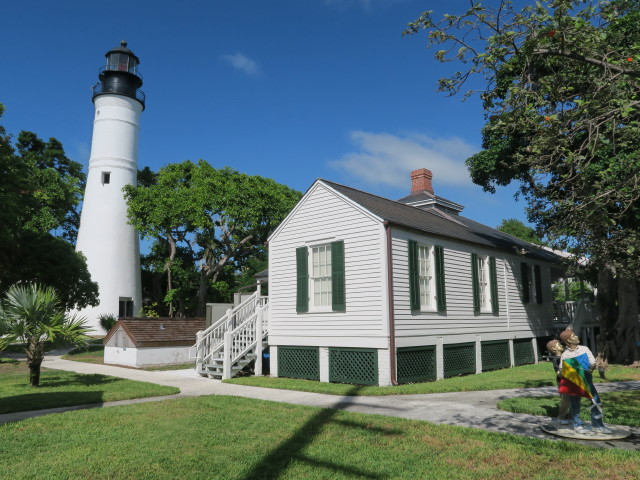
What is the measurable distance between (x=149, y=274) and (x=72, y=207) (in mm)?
8393

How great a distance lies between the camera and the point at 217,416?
8242 mm

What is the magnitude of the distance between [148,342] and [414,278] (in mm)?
10301

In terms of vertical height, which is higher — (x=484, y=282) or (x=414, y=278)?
(x=484, y=282)

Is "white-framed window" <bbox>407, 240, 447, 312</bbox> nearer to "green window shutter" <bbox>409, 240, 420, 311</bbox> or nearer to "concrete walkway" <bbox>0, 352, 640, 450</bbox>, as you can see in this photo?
"green window shutter" <bbox>409, 240, 420, 311</bbox>

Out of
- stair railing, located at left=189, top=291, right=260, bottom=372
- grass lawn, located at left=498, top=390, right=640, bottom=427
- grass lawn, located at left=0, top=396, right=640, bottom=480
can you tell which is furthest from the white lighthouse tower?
grass lawn, located at left=498, top=390, right=640, bottom=427

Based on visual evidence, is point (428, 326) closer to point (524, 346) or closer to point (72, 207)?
point (524, 346)

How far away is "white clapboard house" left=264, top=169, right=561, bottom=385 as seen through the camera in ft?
41.7

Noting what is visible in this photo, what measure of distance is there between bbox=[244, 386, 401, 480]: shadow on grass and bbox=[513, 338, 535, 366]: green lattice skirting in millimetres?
11633

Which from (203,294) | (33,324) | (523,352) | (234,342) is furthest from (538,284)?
(203,294)

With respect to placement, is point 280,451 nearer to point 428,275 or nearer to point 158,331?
point 428,275

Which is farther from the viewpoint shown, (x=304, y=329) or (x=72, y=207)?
(x=72, y=207)

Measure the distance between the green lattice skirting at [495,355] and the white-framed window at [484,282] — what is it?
119 centimetres

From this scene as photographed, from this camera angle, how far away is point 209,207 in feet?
99.8

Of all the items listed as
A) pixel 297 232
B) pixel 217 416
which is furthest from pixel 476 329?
pixel 217 416
